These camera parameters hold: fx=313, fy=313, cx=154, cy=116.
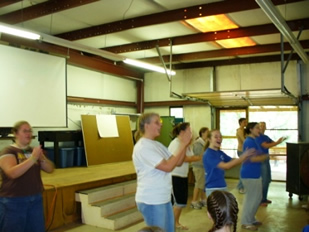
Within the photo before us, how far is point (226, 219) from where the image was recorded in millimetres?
1525

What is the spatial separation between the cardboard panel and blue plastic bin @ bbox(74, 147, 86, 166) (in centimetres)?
14

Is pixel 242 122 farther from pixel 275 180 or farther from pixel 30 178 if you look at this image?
pixel 30 178

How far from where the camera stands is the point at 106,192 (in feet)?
18.2

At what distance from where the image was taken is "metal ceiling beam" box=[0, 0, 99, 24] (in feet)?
16.7

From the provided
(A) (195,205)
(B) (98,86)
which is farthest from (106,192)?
(B) (98,86)

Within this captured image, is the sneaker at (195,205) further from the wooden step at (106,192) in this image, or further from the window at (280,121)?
the window at (280,121)

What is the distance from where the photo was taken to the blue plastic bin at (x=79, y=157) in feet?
25.8

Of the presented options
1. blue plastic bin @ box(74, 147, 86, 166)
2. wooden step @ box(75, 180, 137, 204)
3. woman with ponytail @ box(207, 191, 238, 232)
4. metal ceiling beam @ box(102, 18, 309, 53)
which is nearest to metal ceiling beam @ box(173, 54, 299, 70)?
metal ceiling beam @ box(102, 18, 309, 53)

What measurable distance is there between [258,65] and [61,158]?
610 centimetres

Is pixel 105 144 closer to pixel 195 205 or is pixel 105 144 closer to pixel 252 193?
pixel 195 205

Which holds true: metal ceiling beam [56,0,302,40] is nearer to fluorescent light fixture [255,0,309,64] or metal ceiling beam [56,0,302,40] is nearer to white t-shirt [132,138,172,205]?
fluorescent light fixture [255,0,309,64]

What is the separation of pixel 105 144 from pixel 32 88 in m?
2.46

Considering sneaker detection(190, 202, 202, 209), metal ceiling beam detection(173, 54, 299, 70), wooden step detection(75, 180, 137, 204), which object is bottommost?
sneaker detection(190, 202, 202, 209)

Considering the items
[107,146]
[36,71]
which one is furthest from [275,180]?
[36,71]
